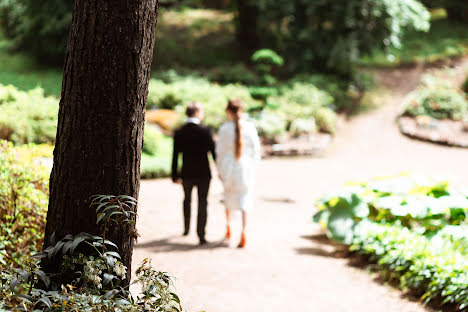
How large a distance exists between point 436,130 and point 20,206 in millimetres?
12174

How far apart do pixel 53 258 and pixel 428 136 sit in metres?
12.4

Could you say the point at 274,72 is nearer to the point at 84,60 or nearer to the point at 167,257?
the point at 167,257

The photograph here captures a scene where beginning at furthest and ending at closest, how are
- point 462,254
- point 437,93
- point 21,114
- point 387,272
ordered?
point 437,93 → point 21,114 → point 387,272 → point 462,254

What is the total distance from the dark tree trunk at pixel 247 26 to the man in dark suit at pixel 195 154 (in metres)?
13.7

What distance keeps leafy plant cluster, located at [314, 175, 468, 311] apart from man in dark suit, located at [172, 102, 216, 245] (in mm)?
1571

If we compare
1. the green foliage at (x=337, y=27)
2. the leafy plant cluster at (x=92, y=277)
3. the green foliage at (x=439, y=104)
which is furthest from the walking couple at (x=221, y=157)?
the green foliage at (x=337, y=27)

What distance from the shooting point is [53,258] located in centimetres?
336

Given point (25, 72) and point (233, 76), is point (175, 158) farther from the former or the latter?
point (25, 72)

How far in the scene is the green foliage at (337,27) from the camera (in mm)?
16484

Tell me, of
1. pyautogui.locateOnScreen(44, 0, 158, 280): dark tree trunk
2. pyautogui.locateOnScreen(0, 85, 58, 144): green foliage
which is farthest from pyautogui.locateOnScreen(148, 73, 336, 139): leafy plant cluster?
pyautogui.locateOnScreen(44, 0, 158, 280): dark tree trunk

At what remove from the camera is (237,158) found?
267 inches

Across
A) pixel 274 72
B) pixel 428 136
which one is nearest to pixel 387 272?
pixel 428 136

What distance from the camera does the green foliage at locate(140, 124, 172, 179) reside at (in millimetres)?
10180

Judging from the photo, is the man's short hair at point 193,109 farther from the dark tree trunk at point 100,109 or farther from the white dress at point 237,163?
the dark tree trunk at point 100,109
